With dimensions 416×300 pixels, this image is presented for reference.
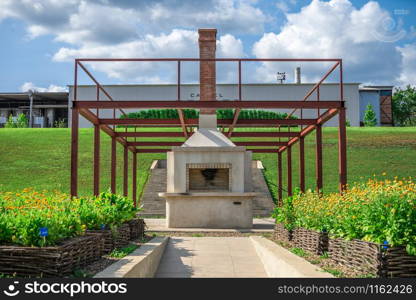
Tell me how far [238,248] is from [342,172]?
11.7 feet

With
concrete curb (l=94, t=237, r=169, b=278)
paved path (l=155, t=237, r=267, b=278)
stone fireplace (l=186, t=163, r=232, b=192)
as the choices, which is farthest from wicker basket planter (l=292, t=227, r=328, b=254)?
stone fireplace (l=186, t=163, r=232, b=192)

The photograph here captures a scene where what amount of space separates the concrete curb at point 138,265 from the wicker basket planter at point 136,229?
40.9 inches

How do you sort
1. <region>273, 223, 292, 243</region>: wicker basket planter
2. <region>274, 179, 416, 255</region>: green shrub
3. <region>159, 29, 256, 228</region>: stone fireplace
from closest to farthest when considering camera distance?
1. <region>274, 179, 416, 255</region>: green shrub
2. <region>273, 223, 292, 243</region>: wicker basket planter
3. <region>159, 29, 256, 228</region>: stone fireplace

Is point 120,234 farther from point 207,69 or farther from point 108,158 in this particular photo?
point 108,158

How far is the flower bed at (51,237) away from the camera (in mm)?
5309

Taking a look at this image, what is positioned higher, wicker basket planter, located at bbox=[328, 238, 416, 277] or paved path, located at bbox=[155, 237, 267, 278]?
wicker basket planter, located at bbox=[328, 238, 416, 277]

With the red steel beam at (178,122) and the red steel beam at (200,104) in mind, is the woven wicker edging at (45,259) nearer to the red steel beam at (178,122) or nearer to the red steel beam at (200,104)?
the red steel beam at (200,104)

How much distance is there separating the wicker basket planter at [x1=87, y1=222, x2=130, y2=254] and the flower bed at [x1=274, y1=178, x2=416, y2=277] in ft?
11.2

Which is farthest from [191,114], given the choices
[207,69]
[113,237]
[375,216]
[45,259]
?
[45,259]

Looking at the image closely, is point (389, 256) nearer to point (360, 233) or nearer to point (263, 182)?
point (360, 233)

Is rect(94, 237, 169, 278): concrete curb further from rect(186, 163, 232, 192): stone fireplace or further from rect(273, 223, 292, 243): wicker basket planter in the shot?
rect(186, 163, 232, 192): stone fireplace

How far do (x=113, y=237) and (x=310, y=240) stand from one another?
11.3ft

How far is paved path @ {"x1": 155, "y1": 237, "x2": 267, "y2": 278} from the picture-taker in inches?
308

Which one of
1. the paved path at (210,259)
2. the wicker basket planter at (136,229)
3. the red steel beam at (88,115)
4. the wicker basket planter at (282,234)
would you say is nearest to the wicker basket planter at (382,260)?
the paved path at (210,259)
